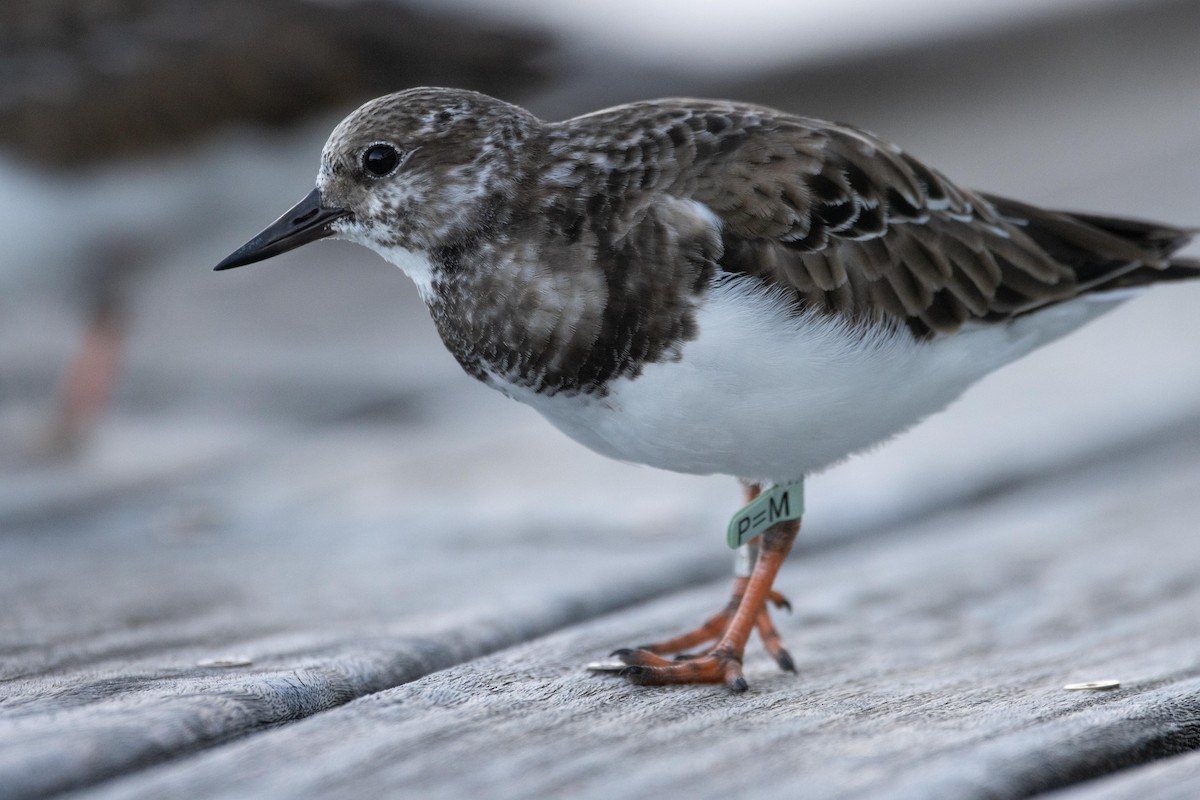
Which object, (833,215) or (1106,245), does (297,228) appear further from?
(1106,245)

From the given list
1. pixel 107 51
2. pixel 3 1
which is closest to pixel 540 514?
pixel 107 51

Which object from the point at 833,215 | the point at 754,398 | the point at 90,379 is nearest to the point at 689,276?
the point at 754,398

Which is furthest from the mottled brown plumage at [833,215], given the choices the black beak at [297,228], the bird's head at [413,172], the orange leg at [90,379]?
the orange leg at [90,379]

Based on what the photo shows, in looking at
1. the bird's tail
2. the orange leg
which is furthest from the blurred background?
the bird's tail

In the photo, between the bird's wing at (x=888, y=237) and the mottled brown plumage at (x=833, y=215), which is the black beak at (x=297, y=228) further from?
the bird's wing at (x=888, y=237)

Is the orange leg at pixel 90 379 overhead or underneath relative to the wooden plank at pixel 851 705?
overhead

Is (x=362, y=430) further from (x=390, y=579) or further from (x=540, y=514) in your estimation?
(x=390, y=579)
